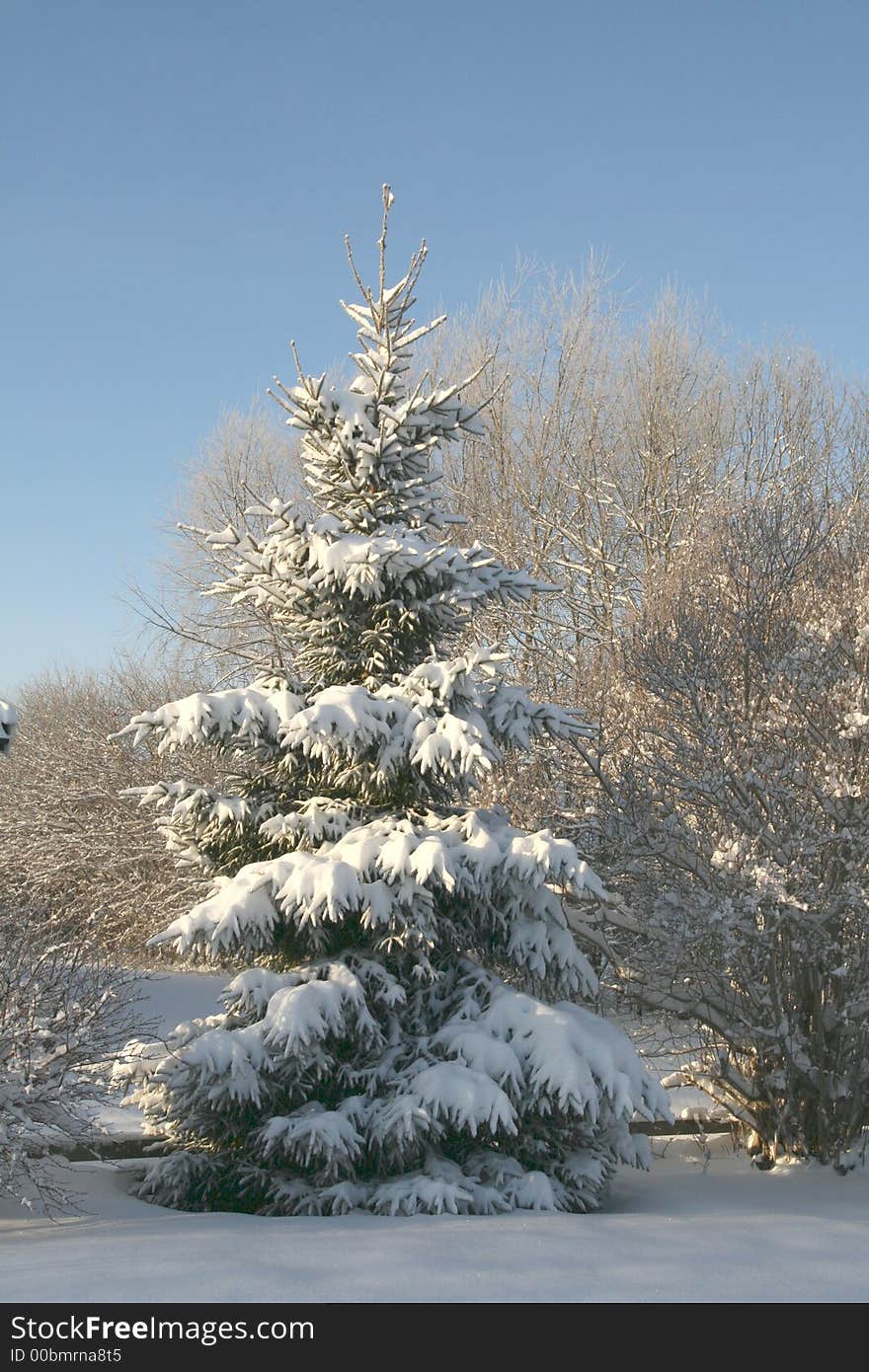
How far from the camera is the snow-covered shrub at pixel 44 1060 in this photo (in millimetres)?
6352

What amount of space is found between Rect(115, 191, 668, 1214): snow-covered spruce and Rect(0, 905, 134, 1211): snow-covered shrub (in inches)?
15.2

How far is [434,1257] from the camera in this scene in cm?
501

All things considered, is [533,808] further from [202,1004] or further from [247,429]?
[247,429]

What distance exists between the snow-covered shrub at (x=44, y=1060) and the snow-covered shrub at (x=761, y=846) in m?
3.38

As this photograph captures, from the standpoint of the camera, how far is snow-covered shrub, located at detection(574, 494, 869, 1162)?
7.95m

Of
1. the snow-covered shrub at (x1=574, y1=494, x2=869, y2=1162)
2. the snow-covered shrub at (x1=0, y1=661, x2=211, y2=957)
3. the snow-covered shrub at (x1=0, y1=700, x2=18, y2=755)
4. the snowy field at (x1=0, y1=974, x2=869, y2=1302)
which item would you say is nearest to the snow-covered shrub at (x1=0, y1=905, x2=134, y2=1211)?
the snowy field at (x1=0, y1=974, x2=869, y2=1302)

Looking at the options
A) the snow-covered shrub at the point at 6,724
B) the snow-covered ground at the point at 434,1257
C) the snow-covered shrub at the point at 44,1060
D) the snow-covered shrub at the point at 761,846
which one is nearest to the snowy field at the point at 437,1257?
the snow-covered ground at the point at 434,1257

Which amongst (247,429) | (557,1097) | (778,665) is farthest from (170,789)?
(247,429)

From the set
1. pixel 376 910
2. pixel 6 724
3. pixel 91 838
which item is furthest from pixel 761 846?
pixel 91 838

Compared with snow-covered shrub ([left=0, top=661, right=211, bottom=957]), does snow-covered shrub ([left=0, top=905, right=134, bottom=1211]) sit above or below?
below

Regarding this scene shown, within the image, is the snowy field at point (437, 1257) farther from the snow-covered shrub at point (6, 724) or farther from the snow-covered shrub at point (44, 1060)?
the snow-covered shrub at point (6, 724)

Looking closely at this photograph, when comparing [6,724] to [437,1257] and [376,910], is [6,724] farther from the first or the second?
[437,1257]

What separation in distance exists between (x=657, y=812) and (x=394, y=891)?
2680 mm

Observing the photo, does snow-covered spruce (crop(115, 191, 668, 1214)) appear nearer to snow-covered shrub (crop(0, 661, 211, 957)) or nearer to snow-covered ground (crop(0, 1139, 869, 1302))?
snow-covered ground (crop(0, 1139, 869, 1302))
